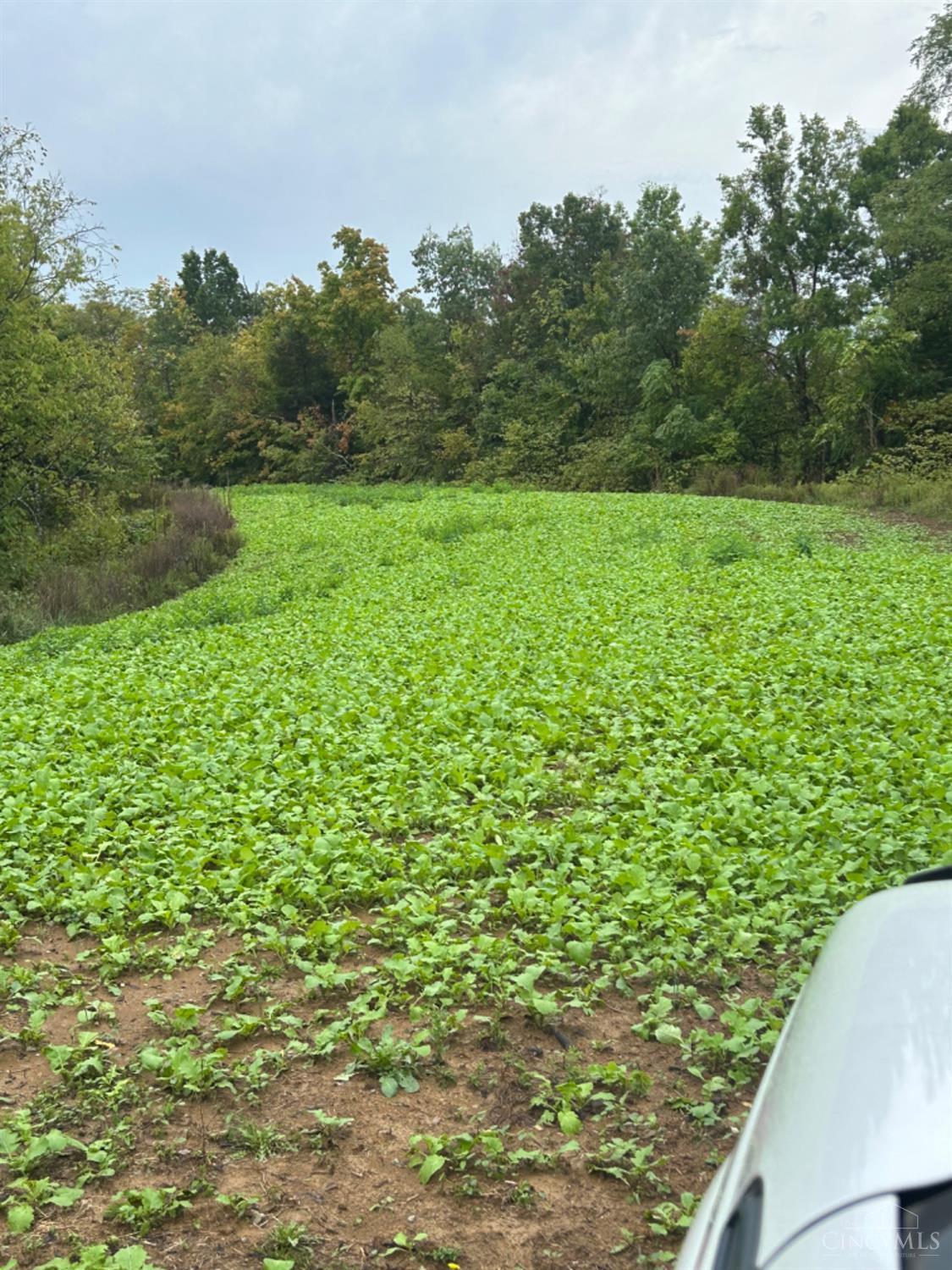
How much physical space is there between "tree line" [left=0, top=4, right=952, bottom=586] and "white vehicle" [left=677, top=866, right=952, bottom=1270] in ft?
50.7

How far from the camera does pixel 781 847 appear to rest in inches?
175

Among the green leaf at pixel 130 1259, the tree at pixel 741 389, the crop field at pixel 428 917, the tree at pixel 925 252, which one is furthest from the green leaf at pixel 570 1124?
the tree at pixel 741 389

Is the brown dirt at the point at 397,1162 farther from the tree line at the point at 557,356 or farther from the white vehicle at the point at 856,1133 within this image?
the tree line at the point at 557,356

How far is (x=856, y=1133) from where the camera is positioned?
1.29m

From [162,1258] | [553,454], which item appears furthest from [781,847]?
[553,454]

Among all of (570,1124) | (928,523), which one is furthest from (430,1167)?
(928,523)

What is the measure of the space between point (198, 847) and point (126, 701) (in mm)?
3075

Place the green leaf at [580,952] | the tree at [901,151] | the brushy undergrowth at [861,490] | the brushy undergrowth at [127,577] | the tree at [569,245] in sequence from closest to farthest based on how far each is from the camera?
the green leaf at [580,952]
the brushy undergrowth at [127,577]
the brushy undergrowth at [861,490]
the tree at [901,151]
the tree at [569,245]

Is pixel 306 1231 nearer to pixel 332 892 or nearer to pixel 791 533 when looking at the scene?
pixel 332 892

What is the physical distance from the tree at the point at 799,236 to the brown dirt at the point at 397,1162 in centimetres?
Result: 2838

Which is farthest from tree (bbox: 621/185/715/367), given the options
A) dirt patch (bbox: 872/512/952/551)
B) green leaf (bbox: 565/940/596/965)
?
green leaf (bbox: 565/940/596/965)

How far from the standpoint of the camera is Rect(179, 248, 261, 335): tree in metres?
66.1

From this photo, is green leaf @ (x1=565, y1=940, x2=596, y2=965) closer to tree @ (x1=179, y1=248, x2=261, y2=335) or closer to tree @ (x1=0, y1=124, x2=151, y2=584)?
tree @ (x1=0, y1=124, x2=151, y2=584)

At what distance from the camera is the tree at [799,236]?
92.6ft
